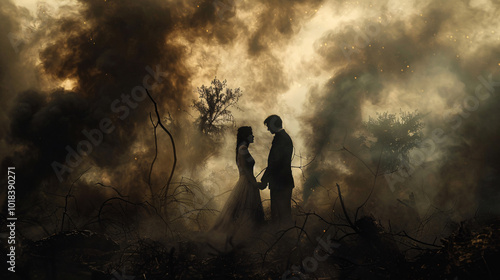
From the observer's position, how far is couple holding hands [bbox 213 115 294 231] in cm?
786

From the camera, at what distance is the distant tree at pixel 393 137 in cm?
2242

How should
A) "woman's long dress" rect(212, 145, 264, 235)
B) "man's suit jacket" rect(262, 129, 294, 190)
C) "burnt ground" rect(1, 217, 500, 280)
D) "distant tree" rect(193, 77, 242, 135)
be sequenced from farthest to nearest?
"distant tree" rect(193, 77, 242, 135), "man's suit jacket" rect(262, 129, 294, 190), "woman's long dress" rect(212, 145, 264, 235), "burnt ground" rect(1, 217, 500, 280)

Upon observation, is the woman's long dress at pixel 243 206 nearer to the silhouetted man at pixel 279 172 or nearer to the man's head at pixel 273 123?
the silhouetted man at pixel 279 172

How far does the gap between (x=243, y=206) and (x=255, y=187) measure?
659 mm

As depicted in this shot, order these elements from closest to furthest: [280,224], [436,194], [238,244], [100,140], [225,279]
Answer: [225,279], [238,244], [280,224], [100,140], [436,194]

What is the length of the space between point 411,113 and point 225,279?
877 inches

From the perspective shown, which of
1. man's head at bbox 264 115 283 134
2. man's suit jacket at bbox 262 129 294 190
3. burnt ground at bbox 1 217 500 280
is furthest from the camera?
man's suit jacket at bbox 262 129 294 190

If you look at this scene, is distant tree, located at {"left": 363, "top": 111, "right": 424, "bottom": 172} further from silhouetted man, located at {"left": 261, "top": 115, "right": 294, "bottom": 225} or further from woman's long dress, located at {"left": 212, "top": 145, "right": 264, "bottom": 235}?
woman's long dress, located at {"left": 212, "top": 145, "right": 264, "bottom": 235}

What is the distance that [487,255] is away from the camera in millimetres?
3283

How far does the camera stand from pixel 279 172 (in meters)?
8.55

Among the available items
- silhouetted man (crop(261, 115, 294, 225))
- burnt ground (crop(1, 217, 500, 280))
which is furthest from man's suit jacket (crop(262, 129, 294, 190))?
burnt ground (crop(1, 217, 500, 280))

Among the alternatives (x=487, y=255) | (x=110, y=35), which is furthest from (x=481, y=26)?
(x=110, y=35)

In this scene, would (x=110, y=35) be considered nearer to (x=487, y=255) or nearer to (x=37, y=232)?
(x=37, y=232)

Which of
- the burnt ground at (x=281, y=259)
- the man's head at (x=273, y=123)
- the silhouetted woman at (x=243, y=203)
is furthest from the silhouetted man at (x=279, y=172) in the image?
the burnt ground at (x=281, y=259)
